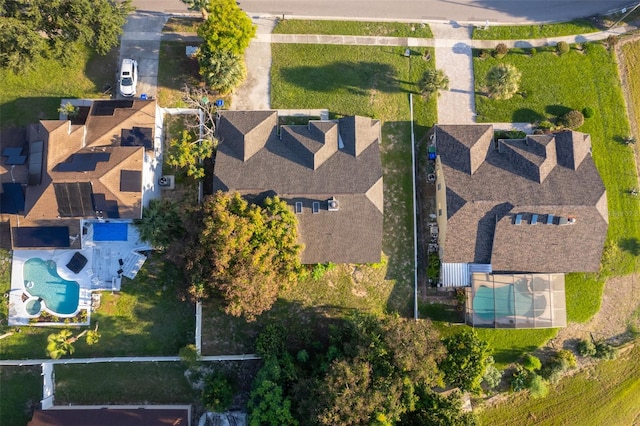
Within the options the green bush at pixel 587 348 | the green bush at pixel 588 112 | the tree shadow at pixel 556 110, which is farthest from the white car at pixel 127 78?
the green bush at pixel 587 348

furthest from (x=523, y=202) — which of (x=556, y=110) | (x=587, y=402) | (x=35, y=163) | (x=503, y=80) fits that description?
(x=35, y=163)

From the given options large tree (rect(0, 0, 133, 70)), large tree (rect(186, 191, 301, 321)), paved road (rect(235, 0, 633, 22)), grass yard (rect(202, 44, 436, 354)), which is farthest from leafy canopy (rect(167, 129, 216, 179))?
paved road (rect(235, 0, 633, 22))

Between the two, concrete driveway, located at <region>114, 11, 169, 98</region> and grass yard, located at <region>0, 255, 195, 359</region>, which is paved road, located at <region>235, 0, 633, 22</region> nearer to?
concrete driveway, located at <region>114, 11, 169, 98</region>

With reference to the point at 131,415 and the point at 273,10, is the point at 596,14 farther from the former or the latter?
the point at 131,415

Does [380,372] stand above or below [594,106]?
below

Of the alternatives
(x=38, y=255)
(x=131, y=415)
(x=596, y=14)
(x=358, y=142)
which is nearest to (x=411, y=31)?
(x=358, y=142)

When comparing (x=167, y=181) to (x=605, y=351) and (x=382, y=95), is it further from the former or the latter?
(x=605, y=351)
